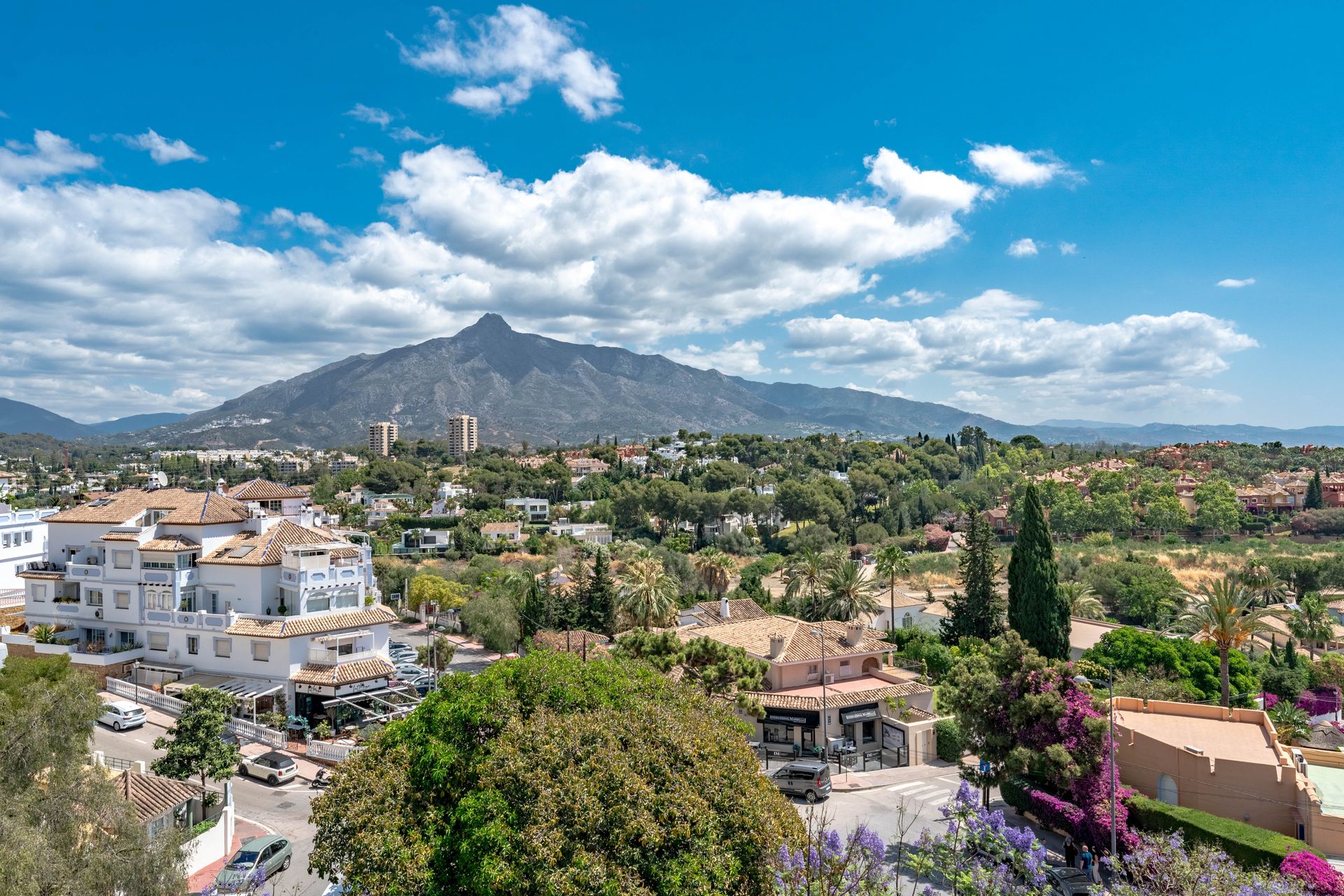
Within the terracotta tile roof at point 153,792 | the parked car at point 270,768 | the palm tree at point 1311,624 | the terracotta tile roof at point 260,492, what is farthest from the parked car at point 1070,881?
the terracotta tile roof at point 260,492

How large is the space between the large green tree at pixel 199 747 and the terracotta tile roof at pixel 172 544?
58.1 feet

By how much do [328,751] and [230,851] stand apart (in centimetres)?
803

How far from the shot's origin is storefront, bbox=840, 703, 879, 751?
1406 inches

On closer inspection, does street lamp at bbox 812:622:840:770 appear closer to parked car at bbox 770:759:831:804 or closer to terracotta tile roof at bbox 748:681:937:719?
terracotta tile roof at bbox 748:681:937:719

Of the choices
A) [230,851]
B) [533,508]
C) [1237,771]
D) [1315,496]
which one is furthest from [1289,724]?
[533,508]

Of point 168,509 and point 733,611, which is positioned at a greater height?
A: point 168,509

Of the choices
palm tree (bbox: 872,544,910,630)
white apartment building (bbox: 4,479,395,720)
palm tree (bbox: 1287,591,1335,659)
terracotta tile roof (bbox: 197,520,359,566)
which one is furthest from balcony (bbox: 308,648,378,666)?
palm tree (bbox: 1287,591,1335,659)

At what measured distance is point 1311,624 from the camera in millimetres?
51188

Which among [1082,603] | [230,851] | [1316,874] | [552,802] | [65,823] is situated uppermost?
[552,802]

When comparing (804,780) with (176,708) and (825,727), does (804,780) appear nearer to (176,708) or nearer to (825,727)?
(825,727)

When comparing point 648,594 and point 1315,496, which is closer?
point 648,594

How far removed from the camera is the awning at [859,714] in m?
35.6

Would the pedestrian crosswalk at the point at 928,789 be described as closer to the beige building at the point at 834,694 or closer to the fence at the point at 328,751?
the beige building at the point at 834,694

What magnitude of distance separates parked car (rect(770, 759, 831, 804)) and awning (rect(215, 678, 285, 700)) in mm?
22817
